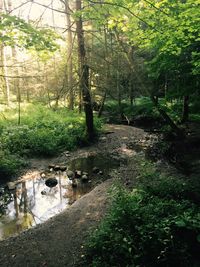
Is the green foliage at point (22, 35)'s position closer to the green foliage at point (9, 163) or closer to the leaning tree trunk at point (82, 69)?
the leaning tree trunk at point (82, 69)

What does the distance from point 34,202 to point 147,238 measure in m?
5.41

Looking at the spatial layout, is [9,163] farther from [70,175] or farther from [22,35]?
[22,35]

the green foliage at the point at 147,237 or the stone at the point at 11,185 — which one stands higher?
the green foliage at the point at 147,237

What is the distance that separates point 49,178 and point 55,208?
2178mm

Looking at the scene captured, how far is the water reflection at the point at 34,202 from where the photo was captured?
7.96 metres

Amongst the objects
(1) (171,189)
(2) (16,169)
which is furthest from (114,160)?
Answer: (1) (171,189)

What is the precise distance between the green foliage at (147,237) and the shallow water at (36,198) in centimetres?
320

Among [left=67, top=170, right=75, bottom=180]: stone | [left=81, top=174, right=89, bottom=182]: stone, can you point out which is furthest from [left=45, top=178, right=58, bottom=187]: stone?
[left=81, top=174, right=89, bottom=182]: stone

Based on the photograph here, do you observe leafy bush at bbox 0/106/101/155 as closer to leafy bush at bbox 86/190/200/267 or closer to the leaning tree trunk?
the leaning tree trunk

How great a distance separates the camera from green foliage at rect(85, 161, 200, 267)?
4684 mm

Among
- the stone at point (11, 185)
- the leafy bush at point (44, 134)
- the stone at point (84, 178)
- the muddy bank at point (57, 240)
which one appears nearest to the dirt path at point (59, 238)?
the muddy bank at point (57, 240)

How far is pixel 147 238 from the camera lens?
16.2 feet

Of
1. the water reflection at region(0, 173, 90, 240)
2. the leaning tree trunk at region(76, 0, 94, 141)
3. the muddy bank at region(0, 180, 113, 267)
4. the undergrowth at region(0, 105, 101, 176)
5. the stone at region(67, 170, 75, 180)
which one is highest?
the leaning tree trunk at region(76, 0, 94, 141)

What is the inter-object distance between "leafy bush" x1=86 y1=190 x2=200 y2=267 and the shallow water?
3.14 m
